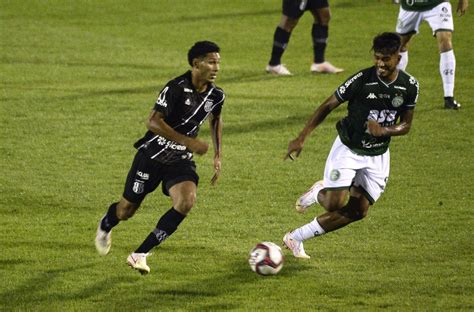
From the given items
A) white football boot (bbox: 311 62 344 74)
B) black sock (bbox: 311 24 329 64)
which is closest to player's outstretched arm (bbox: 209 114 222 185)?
black sock (bbox: 311 24 329 64)

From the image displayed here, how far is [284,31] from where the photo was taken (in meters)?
21.0

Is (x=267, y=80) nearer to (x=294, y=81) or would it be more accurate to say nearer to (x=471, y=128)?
(x=294, y=81)

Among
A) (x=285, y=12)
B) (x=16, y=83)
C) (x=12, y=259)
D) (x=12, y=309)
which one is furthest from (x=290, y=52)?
(x=12, y=309)

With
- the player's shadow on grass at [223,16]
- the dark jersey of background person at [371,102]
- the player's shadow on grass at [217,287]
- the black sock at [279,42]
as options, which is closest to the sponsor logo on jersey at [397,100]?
the dark jersey of background person at [371,102]

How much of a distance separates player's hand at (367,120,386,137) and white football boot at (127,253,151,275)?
2535 millimetres

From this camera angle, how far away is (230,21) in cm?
2638

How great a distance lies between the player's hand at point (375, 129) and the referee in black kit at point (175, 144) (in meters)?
1.53

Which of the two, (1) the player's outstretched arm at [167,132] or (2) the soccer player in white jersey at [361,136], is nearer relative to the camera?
(1) the player's outstretched arm at [167,132]

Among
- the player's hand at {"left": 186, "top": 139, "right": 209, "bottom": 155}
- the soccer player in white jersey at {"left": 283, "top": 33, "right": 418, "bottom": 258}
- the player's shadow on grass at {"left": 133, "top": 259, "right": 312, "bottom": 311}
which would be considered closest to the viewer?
the player's shadow on grass at {"left": 133, "top": 259, "right": 312, "bottom": 311}

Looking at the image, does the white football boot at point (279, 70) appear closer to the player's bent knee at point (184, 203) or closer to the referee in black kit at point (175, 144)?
the referee in black kit at point (175, 144)

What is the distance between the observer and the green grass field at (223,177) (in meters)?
11.1

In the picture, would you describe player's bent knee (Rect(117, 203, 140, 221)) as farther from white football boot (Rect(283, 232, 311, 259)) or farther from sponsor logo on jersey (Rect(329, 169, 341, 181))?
sponsor logo on jersey (Rect(329, 169, 341, 181))

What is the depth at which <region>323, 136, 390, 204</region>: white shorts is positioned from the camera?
1161 cm

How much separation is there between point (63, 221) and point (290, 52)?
10836 mm
